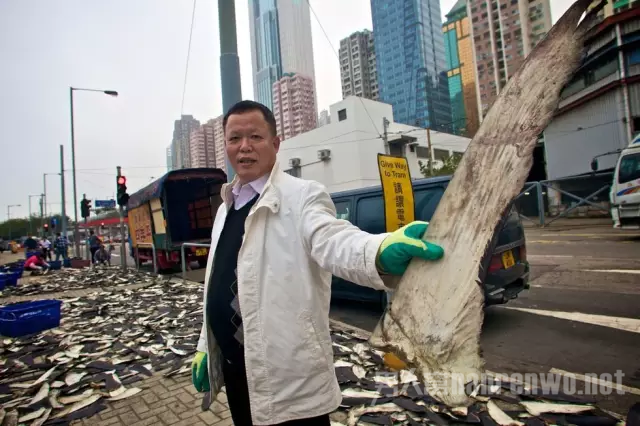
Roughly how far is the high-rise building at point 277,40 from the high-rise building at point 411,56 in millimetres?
21452

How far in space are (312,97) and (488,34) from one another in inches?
3115

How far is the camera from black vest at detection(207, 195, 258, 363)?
1.65m

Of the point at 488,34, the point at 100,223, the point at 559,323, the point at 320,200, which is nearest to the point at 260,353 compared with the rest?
the point at 320,200

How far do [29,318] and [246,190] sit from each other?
19.5 ft

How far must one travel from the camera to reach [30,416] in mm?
3135

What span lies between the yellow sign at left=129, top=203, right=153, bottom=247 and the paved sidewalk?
36.1ft

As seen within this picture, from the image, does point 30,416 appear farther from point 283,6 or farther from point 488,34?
point 488,34

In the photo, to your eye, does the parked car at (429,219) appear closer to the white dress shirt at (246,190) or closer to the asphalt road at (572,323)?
the asphalt road at (572,323)

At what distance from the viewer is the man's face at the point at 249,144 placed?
1.66m

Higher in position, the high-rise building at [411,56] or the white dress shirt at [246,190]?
the high-rise building at [411,56]

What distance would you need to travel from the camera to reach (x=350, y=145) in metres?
36.8

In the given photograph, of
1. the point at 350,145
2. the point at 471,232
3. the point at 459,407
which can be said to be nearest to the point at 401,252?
the point at 471,232

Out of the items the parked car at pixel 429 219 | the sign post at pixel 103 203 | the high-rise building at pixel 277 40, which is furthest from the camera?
the sign post at pixel 103 203

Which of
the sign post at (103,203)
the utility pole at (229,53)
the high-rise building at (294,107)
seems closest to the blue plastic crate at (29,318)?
the utility pole at (229,53)
